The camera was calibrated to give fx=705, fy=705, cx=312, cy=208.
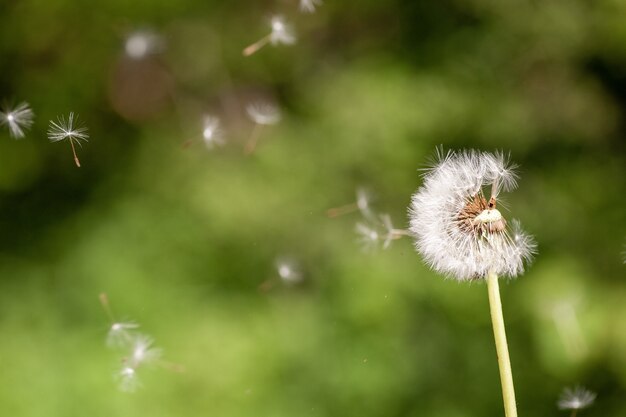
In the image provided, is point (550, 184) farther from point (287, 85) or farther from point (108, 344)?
point (108, 344)

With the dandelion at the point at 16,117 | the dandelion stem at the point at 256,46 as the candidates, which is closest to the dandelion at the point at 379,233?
the dandelion stem at the point at 256,46

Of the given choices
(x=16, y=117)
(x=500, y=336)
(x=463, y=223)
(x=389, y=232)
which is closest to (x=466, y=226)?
(x=463, y=223)

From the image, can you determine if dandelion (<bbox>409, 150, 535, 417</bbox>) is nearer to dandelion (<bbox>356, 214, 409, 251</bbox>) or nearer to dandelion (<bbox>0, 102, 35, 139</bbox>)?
dandelion (<bbox>356, 214, 409, 251</bbox>)

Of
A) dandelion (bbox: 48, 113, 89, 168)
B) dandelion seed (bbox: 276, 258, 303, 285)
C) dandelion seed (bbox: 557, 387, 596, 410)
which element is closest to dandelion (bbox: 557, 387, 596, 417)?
dandelion seed (bbox: 557, 387, 596, 410)

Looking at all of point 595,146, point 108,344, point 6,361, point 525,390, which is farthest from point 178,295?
point 595,146

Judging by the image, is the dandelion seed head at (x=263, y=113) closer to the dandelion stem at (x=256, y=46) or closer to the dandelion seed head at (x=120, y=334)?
the dandelion stem at (x=256, y=46)
